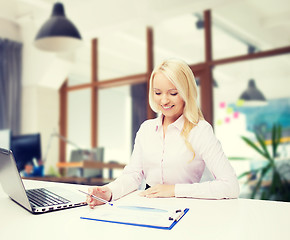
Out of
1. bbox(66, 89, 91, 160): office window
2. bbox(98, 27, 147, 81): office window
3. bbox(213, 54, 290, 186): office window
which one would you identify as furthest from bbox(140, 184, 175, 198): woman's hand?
bbox(66, 89, 91, 160): office window

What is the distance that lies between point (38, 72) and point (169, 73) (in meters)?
4.48

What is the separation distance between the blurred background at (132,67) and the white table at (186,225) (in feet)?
8.57

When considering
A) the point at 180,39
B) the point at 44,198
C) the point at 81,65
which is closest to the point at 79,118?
the point at 81,65

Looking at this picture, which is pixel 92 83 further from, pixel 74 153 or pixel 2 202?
pixel 2 202

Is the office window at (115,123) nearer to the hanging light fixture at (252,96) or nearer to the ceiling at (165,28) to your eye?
the ceiling at (165,28)

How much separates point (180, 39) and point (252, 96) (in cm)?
130

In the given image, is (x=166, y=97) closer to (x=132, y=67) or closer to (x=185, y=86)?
(x=185, y=86)

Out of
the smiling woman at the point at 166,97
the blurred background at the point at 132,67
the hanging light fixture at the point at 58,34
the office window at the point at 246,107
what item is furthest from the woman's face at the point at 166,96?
the office window at the point at 246,107

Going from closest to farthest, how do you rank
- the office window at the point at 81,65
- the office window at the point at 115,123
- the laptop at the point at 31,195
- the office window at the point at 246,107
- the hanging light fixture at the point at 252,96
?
the laptop at the point at 31,195 < the office window at the point at 246,107 < the hanging light fixture at the point at 252,96 < the office window at the point at 115,123 < the office window at the point at 81,65

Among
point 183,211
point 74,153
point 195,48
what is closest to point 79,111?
point 74,153

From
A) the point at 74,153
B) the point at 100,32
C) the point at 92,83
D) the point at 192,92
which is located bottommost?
the point at 74,153

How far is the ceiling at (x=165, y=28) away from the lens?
3.65 metres

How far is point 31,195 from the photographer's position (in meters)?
1.14

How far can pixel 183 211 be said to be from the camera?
35.0 inches
